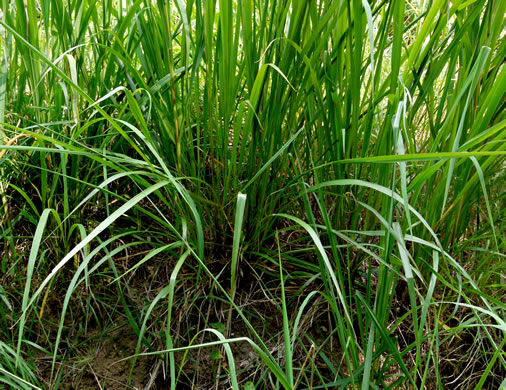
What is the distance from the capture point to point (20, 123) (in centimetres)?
115

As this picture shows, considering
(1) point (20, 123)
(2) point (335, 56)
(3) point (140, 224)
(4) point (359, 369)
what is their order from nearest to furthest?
(4) point (359, 369) < (2) point (335, 56) < (3) point (140, 224) < (1) point (20, 123)

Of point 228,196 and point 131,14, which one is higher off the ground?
point 131,14

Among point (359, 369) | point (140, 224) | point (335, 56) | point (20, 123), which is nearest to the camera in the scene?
point (359, 369)

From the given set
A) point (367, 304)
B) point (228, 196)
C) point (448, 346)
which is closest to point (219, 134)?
point (228, 196)

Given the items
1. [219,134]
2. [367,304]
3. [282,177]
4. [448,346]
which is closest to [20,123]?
[219,134]

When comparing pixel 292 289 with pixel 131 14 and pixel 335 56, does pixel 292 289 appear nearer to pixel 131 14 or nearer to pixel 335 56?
pixel 335 56

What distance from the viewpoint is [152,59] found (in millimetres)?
1005

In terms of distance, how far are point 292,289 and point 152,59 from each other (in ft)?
1.74

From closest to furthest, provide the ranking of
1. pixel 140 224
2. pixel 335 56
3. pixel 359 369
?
1. pixel 359 369
2. pixel 335 56
3. pixel 140 224

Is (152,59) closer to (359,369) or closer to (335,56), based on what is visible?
(335,56)

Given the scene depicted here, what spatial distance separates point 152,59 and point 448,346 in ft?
2.60

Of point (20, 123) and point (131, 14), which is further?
point (20, 123)

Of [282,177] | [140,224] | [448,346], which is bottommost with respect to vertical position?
[448,346]

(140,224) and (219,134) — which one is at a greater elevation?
(219,134)
